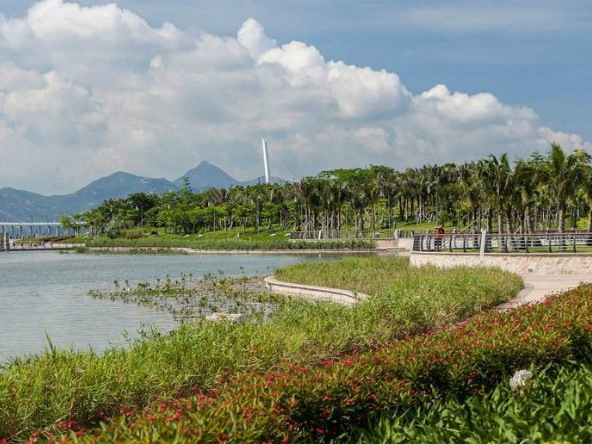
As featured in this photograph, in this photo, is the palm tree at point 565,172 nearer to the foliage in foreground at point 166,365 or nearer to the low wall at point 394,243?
the low wall at point 394,243

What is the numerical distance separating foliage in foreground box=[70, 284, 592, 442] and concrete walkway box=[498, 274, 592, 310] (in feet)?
32.1

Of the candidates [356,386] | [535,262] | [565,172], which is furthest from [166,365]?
[565,172]

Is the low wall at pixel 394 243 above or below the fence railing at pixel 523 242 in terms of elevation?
below

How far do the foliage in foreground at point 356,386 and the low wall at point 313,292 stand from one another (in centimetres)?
1310

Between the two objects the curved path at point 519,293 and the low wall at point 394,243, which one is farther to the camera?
the low wall at point 394,243

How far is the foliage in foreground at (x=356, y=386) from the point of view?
5.88 m

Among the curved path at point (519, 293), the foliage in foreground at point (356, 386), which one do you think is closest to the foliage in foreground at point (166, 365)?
the foliage in foreground at point (356, 386)

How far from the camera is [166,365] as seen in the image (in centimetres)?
984

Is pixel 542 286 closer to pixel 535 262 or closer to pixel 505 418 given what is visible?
pixel 535 262

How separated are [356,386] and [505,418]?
1476 mm

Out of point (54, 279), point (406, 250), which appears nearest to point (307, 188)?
point (406, 250)

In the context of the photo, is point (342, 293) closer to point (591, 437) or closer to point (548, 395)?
point (548, 395)

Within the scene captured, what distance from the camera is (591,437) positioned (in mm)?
6102

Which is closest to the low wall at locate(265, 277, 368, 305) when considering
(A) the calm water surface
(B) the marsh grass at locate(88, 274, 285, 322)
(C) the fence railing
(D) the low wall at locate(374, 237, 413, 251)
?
(B) the marsh grass at locate(88, 274, 285, 322)
